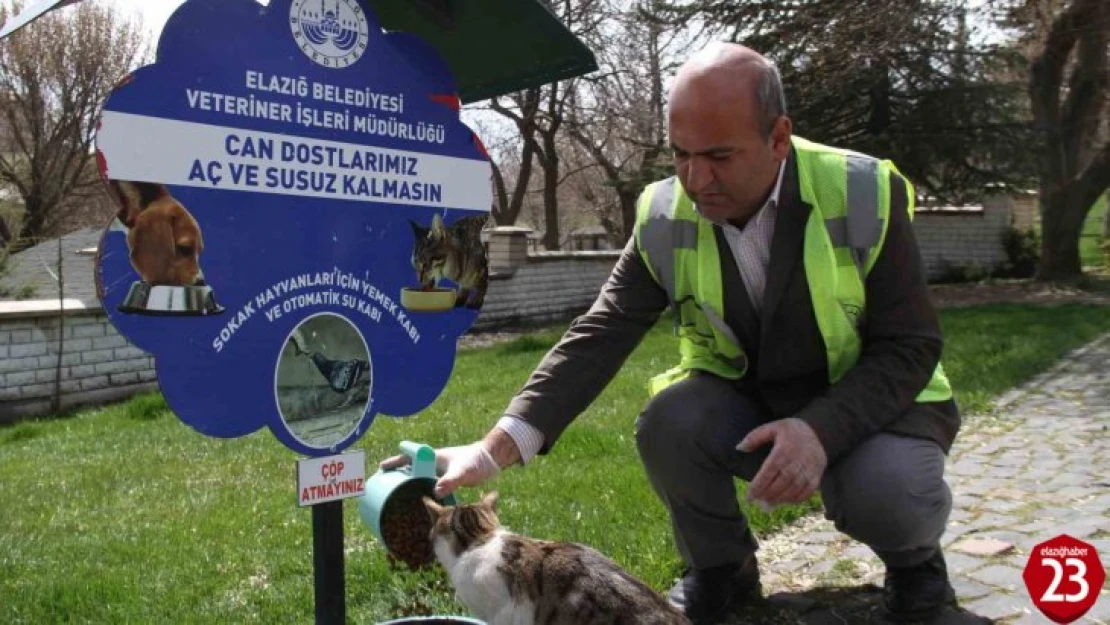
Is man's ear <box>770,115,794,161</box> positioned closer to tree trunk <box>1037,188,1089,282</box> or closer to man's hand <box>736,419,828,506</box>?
man's hand <box>736,419,828,506</box>

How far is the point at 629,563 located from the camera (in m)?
3.43

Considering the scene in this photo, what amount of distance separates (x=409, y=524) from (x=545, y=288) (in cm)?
1419

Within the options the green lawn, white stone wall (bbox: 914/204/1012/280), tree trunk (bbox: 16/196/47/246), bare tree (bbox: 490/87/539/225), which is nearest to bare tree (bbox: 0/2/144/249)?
tree trunk (bbox: 16/196/47/246)

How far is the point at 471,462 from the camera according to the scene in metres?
2.48

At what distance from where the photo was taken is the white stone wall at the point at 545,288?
15.7 meters

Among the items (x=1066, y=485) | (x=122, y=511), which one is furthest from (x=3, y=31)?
(x=1066, y=485)

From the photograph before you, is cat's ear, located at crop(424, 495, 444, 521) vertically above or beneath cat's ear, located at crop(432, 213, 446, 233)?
beneath

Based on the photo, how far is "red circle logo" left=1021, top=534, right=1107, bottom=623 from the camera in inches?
110

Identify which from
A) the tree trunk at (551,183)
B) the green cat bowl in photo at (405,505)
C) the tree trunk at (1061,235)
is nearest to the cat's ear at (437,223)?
the green cat bowl in photo at (405,505)

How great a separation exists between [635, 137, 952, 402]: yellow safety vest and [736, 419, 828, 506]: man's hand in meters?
0.39

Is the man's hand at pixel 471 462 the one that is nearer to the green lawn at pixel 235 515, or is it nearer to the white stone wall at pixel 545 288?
the green lawn at pixel 235 515

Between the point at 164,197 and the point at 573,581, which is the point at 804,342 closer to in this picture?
the point at 573,581

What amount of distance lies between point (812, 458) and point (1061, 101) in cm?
1755

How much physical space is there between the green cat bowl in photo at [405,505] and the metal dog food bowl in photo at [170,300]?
0.65 m
